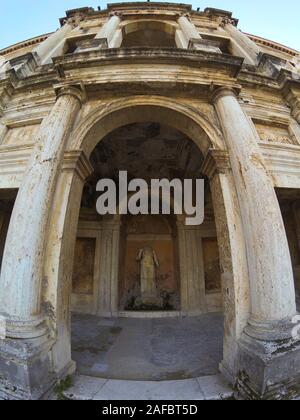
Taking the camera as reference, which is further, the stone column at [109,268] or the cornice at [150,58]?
the stone column at [109,268]

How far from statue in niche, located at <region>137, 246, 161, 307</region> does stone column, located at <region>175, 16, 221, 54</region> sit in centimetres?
677

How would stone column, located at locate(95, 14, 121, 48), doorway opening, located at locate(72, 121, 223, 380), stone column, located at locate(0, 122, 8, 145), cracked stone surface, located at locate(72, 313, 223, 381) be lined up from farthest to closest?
stone column, located at locate(95, 14, 121, 48), doorway opening, located at locate(72, 121, 223, 380), stone column, located at locate(0, 122, 8, 145), cracked stone surface, located at locate(72, 313, 223, 381)

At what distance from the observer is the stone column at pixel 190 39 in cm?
548

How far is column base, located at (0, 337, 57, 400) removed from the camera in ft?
7.02

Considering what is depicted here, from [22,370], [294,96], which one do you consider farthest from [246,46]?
[22,370]

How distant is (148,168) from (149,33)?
570cm

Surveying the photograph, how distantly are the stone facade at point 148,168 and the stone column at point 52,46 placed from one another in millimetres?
61

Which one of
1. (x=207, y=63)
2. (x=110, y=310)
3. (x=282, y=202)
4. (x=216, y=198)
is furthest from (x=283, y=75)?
(x=110, y=310)

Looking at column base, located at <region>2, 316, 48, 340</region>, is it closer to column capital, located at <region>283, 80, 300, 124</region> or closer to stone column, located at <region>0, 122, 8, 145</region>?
stone column, located at <region>0, 122, 8, 145</region>

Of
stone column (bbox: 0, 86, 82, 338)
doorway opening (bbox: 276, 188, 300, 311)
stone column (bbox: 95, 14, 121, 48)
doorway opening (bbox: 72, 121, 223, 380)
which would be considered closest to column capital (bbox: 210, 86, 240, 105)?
doorway opening (bbox: 72, 121, 223, 380)

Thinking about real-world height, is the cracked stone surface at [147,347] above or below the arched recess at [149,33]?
below

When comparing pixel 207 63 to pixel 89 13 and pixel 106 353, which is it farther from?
pixel 89 13

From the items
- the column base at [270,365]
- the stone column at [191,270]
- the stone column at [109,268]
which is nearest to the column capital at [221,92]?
the column base at [270,365]

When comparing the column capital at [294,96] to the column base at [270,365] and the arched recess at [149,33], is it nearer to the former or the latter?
the column base at [270,365]
